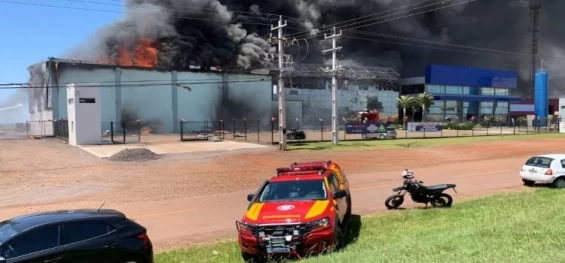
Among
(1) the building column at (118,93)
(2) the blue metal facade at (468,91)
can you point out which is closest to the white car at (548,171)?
(1) the building column at (118,93)

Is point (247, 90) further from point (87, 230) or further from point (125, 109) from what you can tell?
point (87, 230)

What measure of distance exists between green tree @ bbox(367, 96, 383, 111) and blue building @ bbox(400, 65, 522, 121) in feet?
26.0

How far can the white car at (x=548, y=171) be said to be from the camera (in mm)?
18891

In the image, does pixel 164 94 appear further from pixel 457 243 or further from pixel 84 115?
pixel 457 243

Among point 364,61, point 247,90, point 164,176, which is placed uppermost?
point 364,61

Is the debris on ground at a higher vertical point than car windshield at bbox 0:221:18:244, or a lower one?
lower

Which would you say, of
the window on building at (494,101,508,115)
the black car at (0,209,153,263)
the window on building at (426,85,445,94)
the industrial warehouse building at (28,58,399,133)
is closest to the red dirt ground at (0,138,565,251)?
the black car at (0,209,153,263)

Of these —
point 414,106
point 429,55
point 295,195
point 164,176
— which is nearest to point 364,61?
point 429,55

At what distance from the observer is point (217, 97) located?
79.0 m

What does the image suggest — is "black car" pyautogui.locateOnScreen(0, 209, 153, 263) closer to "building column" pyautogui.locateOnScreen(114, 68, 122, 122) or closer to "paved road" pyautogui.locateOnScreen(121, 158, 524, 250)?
"paved road" pyautogui.locateOnScreen(121, 158, 524, 250)

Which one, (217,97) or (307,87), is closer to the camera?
(217,97)

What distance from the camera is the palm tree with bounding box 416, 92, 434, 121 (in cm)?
9838

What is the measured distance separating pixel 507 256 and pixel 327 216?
13.2ft

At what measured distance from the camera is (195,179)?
23.3 metres
